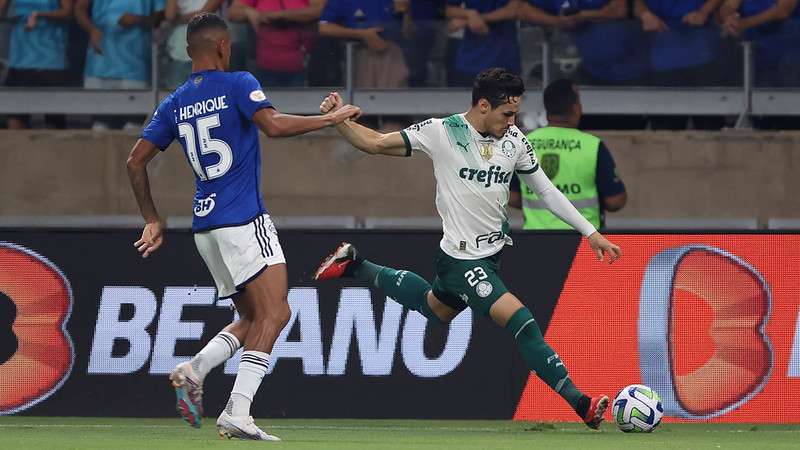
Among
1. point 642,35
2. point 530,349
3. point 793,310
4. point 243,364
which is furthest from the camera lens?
point 642,35

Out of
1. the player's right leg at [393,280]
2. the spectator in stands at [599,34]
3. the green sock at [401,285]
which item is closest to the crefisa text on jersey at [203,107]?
the player's right leg at [393,280]

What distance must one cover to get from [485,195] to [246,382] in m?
1.90

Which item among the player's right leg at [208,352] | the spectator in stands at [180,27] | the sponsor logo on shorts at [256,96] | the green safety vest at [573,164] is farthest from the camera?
the spectator in stands at [180,27]

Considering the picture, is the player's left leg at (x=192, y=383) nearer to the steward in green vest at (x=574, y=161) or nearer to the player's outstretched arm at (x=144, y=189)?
the player's outstretched arm at (x=144, y=189)

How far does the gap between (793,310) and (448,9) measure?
4.71 m

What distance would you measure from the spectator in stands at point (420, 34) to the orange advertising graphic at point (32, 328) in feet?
14.0

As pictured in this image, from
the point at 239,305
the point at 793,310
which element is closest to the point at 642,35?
the point at 793,310

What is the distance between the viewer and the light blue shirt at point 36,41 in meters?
14.5

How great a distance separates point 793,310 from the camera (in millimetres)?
10891

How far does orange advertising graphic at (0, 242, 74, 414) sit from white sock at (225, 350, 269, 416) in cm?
275

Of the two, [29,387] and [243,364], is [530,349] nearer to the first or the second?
[243,364]

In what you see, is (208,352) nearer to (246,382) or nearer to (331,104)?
(246,382)

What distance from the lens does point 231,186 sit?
29.0 feet

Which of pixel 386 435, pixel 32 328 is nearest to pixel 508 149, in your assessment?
pixel 386 435
